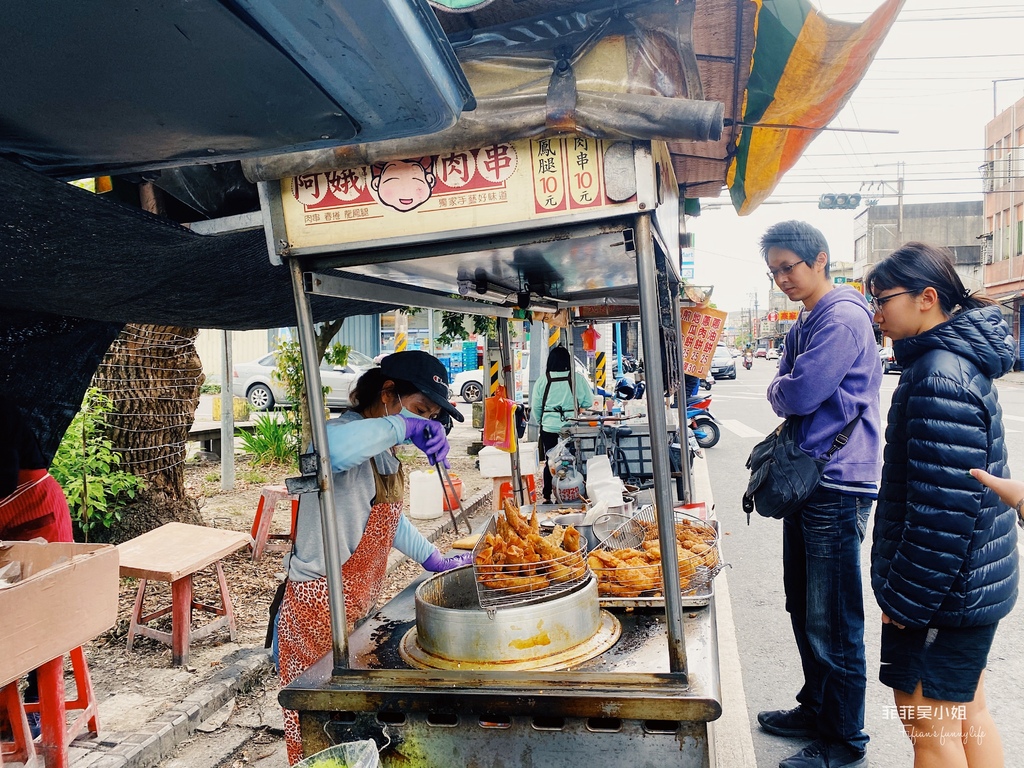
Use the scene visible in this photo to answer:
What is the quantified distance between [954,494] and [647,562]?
1137 mm

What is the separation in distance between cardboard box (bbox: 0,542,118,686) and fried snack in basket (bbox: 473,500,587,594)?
160 centimetres

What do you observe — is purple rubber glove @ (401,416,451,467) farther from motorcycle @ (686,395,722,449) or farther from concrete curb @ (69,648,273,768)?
motorcycle @ (686,395,722,449)

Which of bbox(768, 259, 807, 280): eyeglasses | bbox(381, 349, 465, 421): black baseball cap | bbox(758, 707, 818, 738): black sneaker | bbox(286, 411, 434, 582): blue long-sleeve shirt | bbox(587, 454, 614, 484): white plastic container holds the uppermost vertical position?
bbox(768, 259, 807, 280): eyeglasses

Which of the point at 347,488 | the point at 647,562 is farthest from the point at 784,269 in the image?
the point at 347,488

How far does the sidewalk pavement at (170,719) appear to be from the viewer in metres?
3.20

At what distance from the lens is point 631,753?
1917 millimetres

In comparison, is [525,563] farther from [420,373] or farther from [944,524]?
[944,524]

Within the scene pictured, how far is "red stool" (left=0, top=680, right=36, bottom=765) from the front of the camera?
9.20 ft

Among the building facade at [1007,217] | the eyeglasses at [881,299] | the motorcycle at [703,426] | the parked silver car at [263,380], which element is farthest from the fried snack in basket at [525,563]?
the building facade at [1007,217]

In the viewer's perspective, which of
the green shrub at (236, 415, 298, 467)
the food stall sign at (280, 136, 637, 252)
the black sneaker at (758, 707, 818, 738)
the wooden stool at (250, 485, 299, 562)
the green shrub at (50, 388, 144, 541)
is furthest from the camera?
the green shrub at (236, 415, 298, 467)

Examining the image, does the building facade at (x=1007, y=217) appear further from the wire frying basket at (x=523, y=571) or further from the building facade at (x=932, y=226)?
the wire frying basket at (x=523, y=571)

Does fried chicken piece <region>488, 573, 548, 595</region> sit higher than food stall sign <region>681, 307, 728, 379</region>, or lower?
lower

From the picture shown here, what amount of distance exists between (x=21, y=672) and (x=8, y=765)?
0.80 m

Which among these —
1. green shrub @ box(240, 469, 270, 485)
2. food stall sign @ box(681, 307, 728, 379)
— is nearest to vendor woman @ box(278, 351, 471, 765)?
food stall sign @ box(681, 307, 728, 379)
